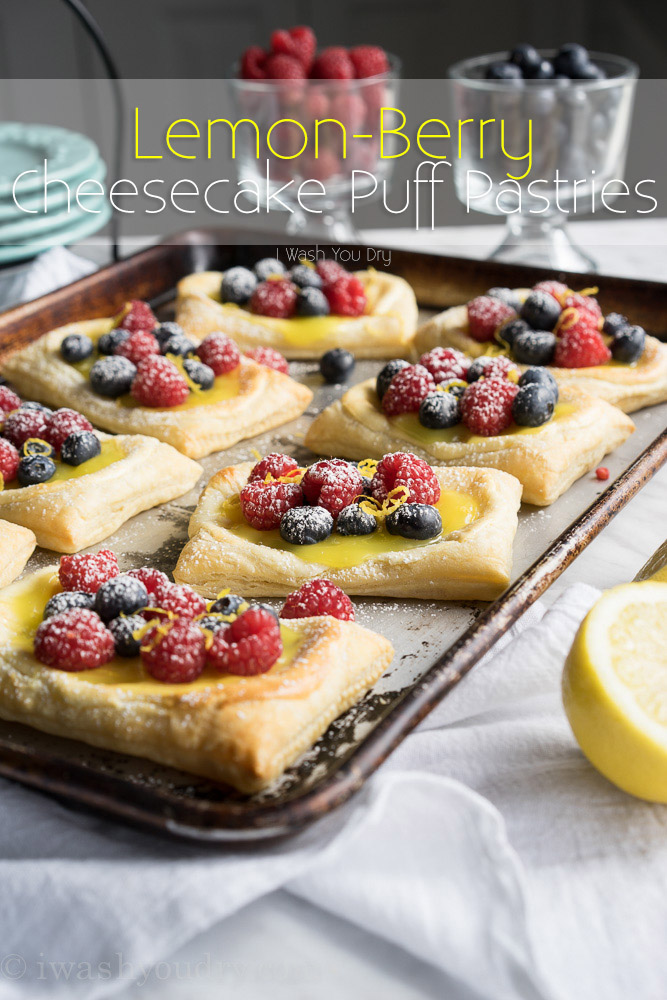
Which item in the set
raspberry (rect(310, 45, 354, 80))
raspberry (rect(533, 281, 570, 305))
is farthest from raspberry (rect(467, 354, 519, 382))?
raspberry (rect(310, 45, 354, 80))

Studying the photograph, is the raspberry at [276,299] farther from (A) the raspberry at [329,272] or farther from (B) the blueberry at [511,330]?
(B) the blueberry at [511,330]

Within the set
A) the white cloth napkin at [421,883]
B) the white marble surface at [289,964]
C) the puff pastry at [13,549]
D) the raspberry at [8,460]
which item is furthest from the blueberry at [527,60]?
the white marble surface at [289,964]

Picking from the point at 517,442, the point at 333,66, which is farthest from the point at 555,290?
the point at 333,66

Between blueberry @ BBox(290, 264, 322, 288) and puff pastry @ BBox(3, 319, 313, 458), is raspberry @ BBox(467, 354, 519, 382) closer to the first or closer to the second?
puff pastry @ BBox(3, 319, 313, 458)

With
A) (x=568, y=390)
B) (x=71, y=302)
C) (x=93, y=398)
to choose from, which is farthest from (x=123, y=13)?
(x=568, y=390)

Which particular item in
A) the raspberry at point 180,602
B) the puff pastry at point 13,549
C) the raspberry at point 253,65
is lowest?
the puff pastry at point 13,549
